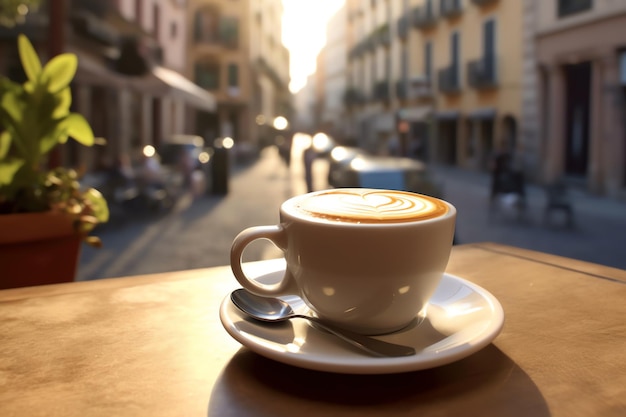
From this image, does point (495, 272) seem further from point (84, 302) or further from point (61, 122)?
point (61, 122)

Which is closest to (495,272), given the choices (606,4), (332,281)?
(332,281)

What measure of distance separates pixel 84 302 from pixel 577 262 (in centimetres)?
74

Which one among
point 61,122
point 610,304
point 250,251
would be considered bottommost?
point 250,251

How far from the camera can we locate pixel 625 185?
8.91m

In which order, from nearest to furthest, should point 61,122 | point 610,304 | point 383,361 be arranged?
point 383,361
point 610,304
point 61,122

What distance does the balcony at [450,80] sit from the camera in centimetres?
1628

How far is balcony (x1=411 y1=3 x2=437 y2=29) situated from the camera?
17.5 metres

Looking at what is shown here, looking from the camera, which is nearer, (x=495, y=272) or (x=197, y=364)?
(x=197, y=364)

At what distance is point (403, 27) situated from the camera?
2050 centimetres

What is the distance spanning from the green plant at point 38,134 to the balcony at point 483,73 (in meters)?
13.3

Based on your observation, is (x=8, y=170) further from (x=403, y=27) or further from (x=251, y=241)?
(x=403, y=27)

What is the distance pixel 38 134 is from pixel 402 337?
1.07 m

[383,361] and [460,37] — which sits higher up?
[460,37]

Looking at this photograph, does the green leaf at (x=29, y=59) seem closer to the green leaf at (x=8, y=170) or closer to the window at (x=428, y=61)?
the green leaf at (x=8, y=170)
